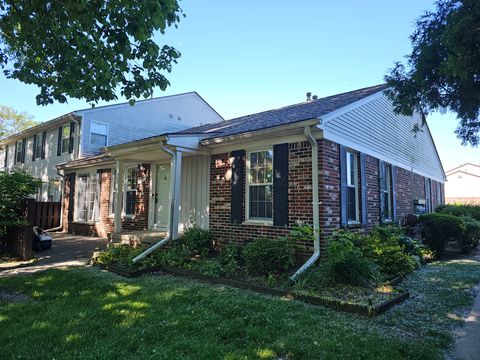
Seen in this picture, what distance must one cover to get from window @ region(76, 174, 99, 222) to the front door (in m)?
4.54

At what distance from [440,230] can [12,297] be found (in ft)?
32.0

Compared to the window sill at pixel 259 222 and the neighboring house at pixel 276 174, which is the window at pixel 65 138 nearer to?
the neighboring house at pixel 276 174

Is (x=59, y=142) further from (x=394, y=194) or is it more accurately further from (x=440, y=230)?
(x=440, y=230)

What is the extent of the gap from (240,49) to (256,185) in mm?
4740

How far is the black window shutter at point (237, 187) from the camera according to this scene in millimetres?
7902

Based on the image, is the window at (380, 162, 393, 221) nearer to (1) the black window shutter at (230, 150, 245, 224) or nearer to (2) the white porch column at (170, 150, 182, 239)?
(1) the black window shutter at (230, 150, 245, 224)

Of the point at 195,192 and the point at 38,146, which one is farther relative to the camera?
the point at 38,146

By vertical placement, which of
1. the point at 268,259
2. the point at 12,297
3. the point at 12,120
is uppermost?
the point at 12,120

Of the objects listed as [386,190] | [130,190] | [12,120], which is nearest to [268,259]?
[386,190]

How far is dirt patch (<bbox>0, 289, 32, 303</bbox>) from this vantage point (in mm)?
5159

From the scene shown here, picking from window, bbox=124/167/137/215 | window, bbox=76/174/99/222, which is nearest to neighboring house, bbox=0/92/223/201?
window, bbox=76/174/99/222

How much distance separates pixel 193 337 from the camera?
355 cm

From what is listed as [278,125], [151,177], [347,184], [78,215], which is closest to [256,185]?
[278,125]

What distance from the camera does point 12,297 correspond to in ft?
17.5
